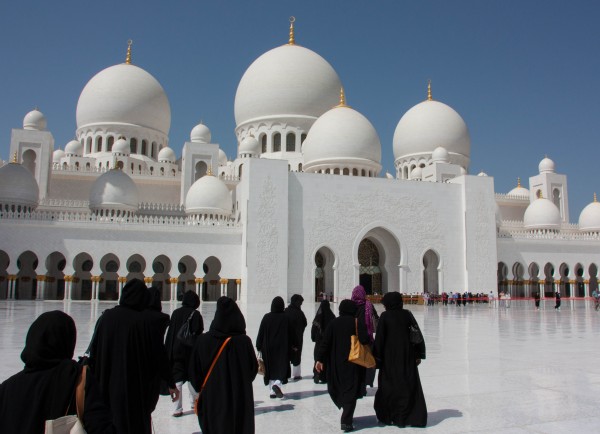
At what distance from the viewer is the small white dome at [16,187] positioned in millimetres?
19438

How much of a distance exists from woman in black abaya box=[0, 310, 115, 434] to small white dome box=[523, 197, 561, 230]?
27.0 meters

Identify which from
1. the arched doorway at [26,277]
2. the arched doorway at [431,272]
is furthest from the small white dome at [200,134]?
the arched doorway at [431,272]

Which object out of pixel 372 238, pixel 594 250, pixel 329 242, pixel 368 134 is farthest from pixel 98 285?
pixel 594 250

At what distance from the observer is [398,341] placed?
391 centimetres

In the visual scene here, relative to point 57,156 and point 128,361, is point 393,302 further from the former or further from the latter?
point 57,156

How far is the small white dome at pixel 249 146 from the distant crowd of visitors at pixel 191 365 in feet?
63.7

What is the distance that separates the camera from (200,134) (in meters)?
25.8

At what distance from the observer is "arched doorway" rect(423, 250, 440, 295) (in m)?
21.7

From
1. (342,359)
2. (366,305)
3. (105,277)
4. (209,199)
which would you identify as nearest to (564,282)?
(209,199)

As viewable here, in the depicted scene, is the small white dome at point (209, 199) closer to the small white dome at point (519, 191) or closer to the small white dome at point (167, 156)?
the small white dome at point (167, 156)

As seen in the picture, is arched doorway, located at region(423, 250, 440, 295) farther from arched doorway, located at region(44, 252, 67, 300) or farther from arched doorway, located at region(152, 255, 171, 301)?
arched doorway, located at region(44, 252, 67, 300)

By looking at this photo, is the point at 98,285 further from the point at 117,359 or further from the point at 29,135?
the point at 117,359

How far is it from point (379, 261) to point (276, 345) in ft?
58.1

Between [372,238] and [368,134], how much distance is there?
4093mm
